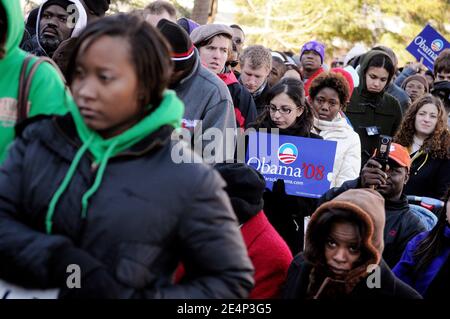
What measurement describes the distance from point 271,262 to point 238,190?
1.38 ft

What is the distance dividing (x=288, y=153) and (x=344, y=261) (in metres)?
2.15

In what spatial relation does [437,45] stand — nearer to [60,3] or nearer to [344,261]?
[60,3]

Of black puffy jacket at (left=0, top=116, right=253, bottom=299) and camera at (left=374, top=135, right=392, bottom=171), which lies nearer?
black puffy jacket at (left=0, top=116, right=253, bottom=299)

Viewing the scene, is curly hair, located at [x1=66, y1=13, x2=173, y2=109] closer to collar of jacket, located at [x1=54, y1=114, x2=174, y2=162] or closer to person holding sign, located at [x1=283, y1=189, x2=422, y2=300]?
collar of jacket, located at [x1=54, y1=114, x2=174, y2=162]

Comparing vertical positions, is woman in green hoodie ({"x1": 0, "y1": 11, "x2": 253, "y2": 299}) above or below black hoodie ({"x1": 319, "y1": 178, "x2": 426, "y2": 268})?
above

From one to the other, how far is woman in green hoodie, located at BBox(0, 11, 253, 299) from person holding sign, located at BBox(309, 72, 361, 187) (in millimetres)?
3951

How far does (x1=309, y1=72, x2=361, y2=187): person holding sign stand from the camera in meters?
6.22

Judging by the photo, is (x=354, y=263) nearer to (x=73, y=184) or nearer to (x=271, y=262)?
(x=271, y=262)

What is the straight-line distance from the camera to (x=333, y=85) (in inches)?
272

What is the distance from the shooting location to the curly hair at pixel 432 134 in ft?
24.0

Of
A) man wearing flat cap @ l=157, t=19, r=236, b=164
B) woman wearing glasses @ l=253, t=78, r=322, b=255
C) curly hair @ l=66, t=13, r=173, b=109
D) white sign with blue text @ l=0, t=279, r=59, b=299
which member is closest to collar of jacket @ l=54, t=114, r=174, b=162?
curly hair @ l=66, t=13, r=173, b=109

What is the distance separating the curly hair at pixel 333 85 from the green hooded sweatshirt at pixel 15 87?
14.4 feet

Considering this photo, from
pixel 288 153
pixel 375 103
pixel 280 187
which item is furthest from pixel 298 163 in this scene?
pixel 375 103
